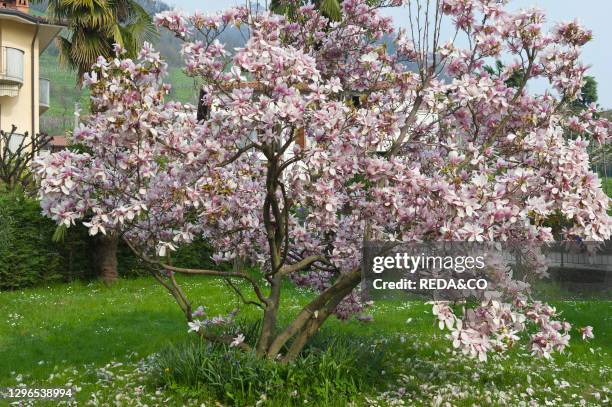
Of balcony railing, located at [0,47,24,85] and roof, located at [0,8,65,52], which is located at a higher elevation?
roof, located at [0,8,65,52]

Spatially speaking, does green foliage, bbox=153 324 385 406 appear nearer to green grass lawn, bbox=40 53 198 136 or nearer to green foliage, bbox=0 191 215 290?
green foliage, bbox=0 191 215 290

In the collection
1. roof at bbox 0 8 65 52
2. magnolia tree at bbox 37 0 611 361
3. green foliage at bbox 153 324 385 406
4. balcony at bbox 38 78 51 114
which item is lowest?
green foliage at bbox 153 324 385 406

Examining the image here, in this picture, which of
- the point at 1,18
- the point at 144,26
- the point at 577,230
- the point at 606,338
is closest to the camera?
the point at 577,230

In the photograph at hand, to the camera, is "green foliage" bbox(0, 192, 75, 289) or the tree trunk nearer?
"green foliage" bbox(0, 192, 75, 289)

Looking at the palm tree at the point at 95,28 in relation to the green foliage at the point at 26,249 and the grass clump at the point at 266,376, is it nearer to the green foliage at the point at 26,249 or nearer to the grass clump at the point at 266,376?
the green foliage at the point at 26,249

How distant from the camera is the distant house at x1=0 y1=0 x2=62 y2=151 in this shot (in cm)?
2931

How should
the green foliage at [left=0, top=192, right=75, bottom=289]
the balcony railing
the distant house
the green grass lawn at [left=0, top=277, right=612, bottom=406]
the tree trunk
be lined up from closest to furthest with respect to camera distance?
the green grass lawn at [left=0, top=277, right=612, bottom=406], the green foliage at [left=0, top=192, right=75, bottom=289], the tree trunk, the balcony railing, the distant house

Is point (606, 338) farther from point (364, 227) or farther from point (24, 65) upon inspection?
point (24, 65)

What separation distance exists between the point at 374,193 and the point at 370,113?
Answer: 2.53 feet

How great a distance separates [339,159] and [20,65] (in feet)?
90.9

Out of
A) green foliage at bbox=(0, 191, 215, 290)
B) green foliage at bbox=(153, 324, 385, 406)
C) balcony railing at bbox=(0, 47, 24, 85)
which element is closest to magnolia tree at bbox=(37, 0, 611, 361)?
green foliage at bbox=(153, 324, 385, 406)

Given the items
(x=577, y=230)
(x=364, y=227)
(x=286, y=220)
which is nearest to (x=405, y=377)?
(x=364, y=227)

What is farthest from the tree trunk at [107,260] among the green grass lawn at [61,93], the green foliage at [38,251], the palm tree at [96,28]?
the green grass lawn at [61,93]

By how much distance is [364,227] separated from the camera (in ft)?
26.0
